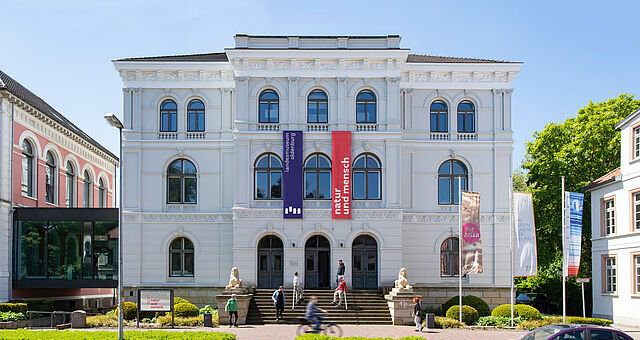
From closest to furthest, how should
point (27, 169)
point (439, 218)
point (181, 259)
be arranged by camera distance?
point (181, 259), point (439, 218), point (27, 169)

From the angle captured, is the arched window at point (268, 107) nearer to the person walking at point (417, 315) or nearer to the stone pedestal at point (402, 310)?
the stone pedestal at point (402, 310)

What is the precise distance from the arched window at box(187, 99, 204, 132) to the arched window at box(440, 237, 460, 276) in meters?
14.7

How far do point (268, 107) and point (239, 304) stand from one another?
10849 millimetres

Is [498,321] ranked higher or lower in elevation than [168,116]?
lower

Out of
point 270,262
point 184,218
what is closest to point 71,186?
point 184,218

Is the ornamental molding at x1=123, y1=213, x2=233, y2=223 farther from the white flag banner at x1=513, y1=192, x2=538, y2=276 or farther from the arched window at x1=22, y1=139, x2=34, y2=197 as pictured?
the white flag banner at x1=513, y1=192, x2=538, y2=276

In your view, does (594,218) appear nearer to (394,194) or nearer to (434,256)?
(434,256)

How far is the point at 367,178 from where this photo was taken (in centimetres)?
3794

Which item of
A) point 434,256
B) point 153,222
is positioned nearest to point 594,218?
point 434,256

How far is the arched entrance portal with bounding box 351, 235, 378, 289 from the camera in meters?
37.4

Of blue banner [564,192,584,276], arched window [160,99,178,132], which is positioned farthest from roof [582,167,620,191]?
arched window [160,99,178,132]

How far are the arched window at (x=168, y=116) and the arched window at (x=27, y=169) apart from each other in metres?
8.74

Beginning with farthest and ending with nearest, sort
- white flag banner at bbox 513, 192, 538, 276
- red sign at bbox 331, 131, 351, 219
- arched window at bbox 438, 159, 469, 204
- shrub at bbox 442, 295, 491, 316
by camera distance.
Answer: arched window at bbox 438, 159, 469, 204
red sign at bbox 331, 131, 351, 219
shrub at bbox 442, 295, 491, 316
white flag banner at bbox 513, 192, 538, 276

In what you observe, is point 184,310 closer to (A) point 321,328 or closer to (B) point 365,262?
(B) point 365,262
